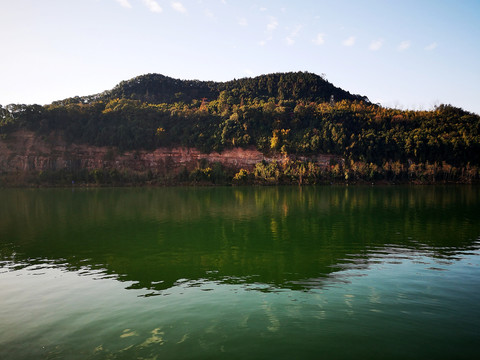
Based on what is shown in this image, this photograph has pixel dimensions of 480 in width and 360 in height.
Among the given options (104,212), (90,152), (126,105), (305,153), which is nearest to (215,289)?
(104,212)

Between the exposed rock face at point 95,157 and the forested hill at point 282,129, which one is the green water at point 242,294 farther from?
the forested hill at point 282,129

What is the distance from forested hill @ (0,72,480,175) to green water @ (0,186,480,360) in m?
91.3

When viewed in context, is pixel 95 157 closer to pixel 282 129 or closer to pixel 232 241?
pixel 282 129

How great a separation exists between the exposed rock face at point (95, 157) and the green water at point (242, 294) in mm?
89115

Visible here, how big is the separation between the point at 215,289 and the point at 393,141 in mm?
112526

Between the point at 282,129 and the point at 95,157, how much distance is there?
63.8m

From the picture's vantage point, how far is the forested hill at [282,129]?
4338 inches

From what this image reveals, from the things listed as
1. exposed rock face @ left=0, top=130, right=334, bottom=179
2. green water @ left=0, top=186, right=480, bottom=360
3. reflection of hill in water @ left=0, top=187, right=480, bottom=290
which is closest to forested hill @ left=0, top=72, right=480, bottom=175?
exposed rock face @ left=0, top=130, right=334, bottom=179

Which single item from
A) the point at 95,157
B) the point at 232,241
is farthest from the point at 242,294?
the point at 95,157

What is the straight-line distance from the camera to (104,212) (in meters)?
39.8

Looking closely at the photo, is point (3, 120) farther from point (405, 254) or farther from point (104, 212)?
point (405, 254)

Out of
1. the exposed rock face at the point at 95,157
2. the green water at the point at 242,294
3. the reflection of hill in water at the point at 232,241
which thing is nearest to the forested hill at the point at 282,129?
the exposed rock face at the point at 95,157

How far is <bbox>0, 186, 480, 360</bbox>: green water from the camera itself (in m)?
9.34

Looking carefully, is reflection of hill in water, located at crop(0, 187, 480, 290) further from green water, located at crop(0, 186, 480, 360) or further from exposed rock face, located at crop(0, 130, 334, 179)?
exposed rock face, located at crop(0, 130, 334, 179)
